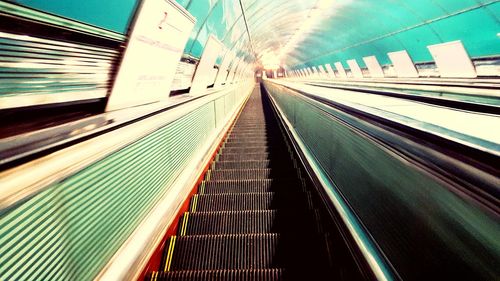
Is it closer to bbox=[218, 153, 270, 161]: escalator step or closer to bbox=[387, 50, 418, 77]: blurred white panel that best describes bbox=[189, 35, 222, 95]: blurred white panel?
bbox=[218, 153, 270, 161]: escalator step

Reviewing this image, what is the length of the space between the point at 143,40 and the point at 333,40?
15.2m

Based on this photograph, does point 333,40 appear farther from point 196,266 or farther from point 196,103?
point 196,266

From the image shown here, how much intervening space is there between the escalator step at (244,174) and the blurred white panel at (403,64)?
9442 millimetres

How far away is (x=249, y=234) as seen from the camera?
2.56 m

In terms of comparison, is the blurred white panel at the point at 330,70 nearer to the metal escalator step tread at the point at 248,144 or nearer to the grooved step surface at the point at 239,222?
the metal escalator step tread at the point at 248,144

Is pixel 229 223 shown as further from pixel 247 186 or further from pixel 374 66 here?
pixel 374 66

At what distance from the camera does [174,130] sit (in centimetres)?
321

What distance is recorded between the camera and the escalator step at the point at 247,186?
3854 millimetres

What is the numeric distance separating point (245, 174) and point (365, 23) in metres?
9.69

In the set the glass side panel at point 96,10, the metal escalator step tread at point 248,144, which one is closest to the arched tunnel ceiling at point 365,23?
the glass side panel at point 96,10

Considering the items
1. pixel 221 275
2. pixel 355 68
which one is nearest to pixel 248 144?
pixel 221 275

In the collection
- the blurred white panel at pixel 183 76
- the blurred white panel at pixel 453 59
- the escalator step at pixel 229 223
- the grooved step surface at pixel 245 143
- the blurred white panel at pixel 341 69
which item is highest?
the blurred white panel at pixel 341 69

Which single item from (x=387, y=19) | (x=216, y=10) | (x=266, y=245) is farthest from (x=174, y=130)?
(x=387, y=19)

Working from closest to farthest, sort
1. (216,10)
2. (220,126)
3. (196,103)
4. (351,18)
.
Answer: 1. (196,103)
2. (216,10)
3. (220,126)
4. (351,18)
